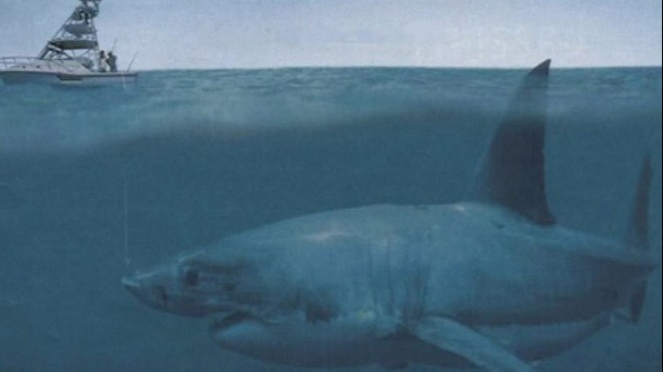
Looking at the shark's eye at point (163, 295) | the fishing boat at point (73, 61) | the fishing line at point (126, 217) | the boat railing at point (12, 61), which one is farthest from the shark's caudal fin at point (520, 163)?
the fishing line at point (126, 217)

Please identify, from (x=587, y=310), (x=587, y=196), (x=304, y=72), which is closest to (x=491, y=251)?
(x=587, y=310)

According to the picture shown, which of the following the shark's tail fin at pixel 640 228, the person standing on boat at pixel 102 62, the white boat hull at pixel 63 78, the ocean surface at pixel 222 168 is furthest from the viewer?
the ocean surface at pixel 222 168

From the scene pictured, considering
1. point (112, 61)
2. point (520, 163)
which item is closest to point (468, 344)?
point (520, 163)

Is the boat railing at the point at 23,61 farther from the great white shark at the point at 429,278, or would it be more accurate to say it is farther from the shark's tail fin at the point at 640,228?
the shark's tail fin at the point at 640,228

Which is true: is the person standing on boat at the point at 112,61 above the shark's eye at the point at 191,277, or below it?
above

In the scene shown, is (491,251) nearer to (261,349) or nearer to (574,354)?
(261,349)

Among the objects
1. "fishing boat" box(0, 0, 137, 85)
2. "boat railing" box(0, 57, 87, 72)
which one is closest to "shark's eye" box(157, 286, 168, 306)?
"fishing boat" box(0, 0, 137, 85)

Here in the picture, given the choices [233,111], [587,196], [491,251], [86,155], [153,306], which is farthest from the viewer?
[86,155]

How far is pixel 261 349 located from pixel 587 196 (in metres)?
9.52

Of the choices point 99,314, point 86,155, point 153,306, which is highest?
point 153,306

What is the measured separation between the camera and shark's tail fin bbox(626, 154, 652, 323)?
230 inches

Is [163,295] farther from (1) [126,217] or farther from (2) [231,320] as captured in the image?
(1) [126,217]

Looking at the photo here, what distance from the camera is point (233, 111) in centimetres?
1128

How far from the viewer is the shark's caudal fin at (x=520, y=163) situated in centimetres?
555
